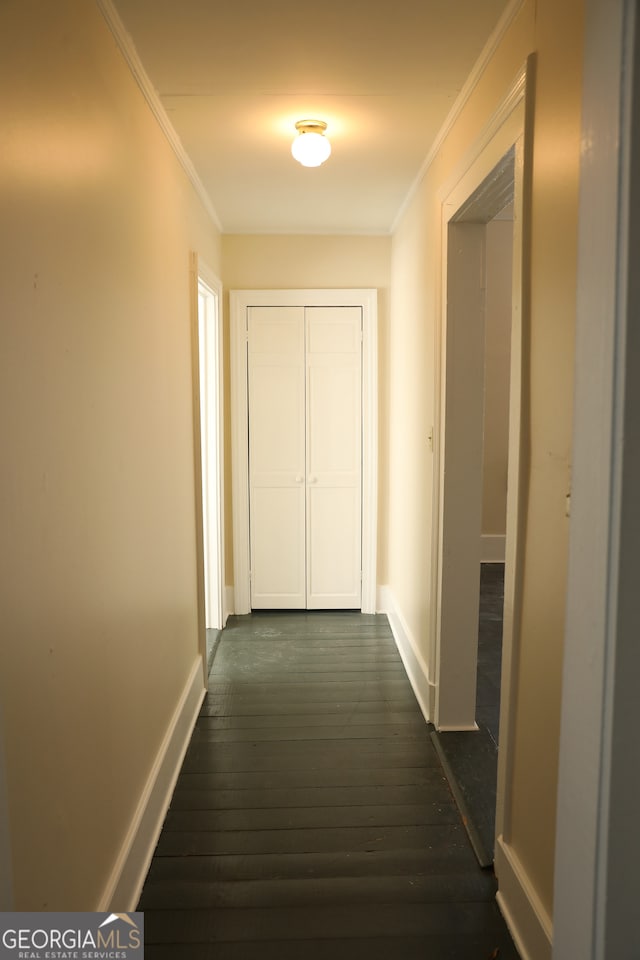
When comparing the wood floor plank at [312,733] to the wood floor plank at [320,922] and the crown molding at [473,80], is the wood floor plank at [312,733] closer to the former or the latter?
the wood floor plank at [320,922]

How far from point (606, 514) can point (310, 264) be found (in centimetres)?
393

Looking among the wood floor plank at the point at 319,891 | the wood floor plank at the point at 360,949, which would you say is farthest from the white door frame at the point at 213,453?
the wood floor plank at the point at 360,949

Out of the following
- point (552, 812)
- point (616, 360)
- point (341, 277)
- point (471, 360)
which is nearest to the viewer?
point (616, 360)

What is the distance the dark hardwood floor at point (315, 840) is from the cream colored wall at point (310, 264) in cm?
229

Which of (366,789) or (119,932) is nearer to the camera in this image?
(119,932)

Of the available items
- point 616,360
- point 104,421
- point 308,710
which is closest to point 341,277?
point 308,710

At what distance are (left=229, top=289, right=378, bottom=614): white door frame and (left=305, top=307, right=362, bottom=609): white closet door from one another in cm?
4

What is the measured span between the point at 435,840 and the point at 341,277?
11.4 feet

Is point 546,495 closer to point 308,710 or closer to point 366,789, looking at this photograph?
point 366,789

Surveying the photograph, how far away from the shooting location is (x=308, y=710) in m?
3.30

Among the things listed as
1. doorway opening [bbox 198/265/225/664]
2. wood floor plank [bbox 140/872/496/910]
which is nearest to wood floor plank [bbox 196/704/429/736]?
wood floor plank [bbox 140/872/496/910]

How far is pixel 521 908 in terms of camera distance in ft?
6.09

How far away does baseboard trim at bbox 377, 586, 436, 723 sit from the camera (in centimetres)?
319

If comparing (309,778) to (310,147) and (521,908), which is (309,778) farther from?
(310,147)
